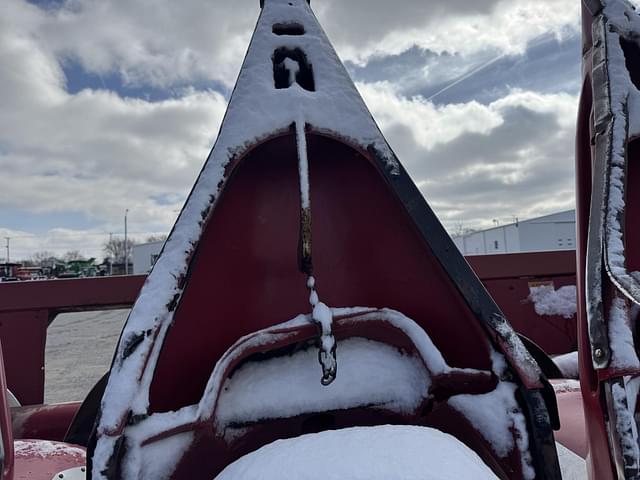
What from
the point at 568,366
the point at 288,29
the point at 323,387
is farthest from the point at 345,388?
the point at 568,366

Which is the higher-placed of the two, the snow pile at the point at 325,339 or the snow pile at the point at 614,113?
the snow pile at the point at 614,113

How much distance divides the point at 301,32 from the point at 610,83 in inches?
36.0

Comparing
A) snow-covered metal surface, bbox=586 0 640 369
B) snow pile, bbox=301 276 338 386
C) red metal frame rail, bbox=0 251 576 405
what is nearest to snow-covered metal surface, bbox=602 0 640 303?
snow-covered metal surface, bbox=586 0 640 369

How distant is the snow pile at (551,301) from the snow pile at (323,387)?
2.71 m

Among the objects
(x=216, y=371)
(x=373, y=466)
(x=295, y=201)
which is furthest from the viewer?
(x=295, y=201)

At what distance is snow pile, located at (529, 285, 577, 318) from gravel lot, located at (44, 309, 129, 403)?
498 centimetres

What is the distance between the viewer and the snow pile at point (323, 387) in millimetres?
1252

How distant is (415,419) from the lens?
1309mm

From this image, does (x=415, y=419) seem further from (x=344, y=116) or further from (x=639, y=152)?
(x=639, y=152)

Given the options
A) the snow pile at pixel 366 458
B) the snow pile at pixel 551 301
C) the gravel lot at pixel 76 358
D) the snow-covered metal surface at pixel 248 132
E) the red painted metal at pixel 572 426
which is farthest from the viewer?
the gravel lot at pixel 76 358

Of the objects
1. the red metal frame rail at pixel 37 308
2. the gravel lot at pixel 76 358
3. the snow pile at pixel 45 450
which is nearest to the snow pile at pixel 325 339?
the snow pile at pixel 45 450

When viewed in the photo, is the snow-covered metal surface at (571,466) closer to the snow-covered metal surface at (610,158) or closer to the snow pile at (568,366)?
the snow-covered metal surface at (610,158)

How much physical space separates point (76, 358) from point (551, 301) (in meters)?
7.69

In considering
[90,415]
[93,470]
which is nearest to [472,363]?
[93,470]
